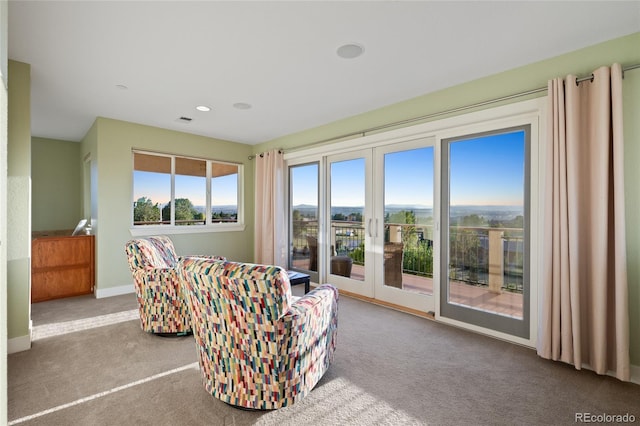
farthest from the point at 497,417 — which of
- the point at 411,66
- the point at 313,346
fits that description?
the point at 411,66

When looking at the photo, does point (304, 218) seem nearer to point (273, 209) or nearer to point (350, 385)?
point (273, 209)

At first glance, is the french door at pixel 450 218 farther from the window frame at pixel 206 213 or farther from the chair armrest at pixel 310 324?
the window frame at pixel 206 213

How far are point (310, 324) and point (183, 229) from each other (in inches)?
158

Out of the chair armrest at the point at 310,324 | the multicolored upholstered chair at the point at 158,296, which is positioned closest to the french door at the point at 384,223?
the chair armrest at the point at 310,324

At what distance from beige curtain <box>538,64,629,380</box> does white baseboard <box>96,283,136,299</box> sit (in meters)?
5.11

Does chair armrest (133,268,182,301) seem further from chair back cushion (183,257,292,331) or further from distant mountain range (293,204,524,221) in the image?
distant mountain range (293,204,524,221)

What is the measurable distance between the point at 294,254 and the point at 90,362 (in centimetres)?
331

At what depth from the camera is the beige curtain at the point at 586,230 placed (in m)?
2.21

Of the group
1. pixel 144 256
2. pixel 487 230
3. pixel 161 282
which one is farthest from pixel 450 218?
pixel 144 256

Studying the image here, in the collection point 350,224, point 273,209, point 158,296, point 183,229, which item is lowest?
point 158,296

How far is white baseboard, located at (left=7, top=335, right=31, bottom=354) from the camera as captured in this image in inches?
106

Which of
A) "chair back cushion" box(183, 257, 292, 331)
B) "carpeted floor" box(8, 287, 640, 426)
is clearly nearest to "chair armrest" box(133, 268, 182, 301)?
"carpeted floor" box(8, 287, 640, 426)

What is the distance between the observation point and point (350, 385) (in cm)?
219

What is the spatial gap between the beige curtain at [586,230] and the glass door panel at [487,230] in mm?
336
